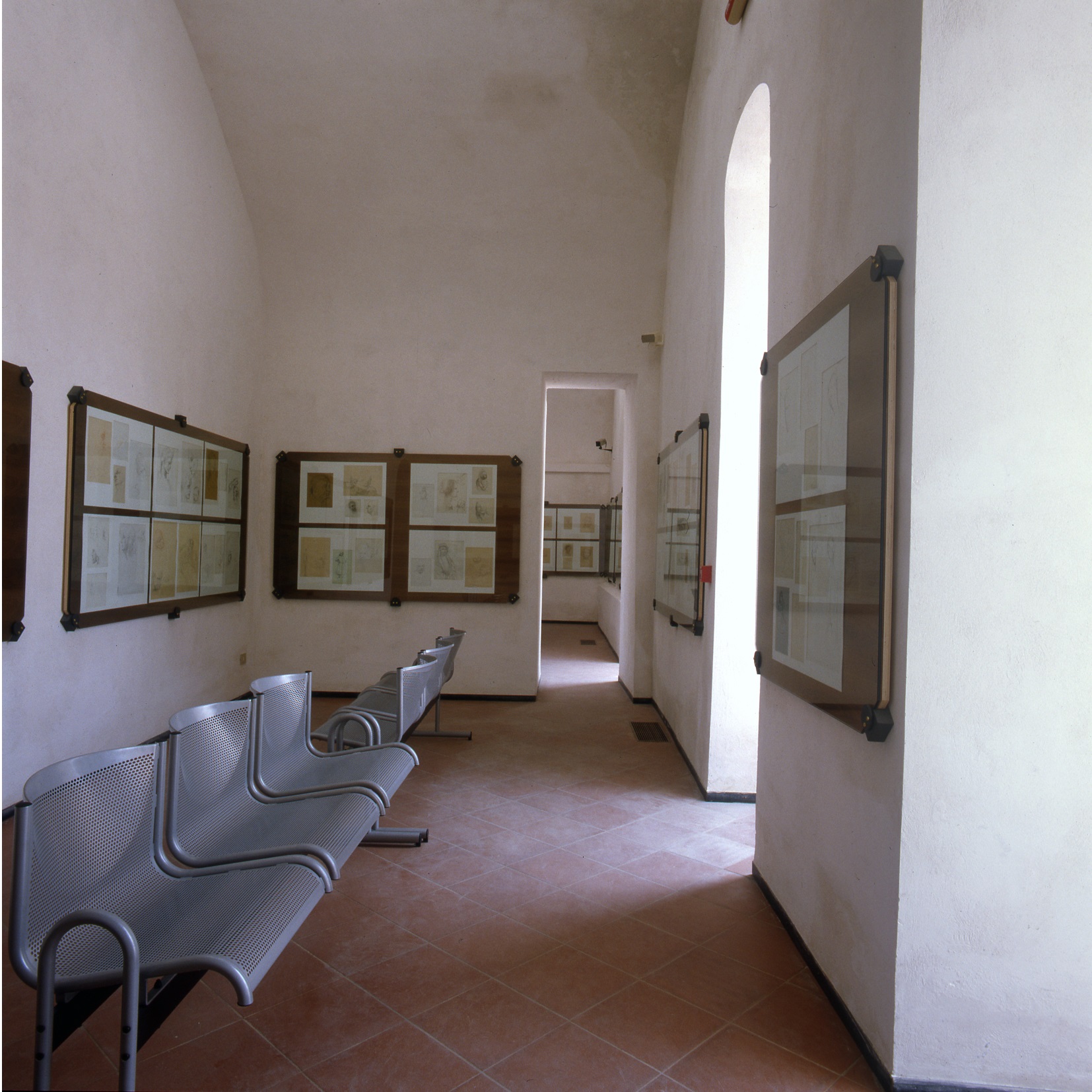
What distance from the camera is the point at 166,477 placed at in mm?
5547

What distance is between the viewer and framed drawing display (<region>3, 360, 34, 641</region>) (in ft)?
12.9

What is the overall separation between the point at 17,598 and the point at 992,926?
423 cm

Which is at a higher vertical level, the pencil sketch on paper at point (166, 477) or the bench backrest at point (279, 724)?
the pencil sketch on paper at point (166, 477)

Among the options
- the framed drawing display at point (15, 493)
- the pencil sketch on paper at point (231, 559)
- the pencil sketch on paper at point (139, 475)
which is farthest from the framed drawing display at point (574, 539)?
the framed drawing display at point (15, 493)

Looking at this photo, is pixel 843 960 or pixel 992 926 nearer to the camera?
pixel 992 926

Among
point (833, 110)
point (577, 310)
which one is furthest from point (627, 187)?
point (833, 110)

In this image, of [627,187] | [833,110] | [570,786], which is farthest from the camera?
[627,187]

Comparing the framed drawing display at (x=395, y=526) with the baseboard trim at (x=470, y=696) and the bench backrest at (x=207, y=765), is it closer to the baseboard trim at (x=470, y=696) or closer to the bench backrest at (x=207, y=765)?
the baseboard trim at (x=470, y=696)

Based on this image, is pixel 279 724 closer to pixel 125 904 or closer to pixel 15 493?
pixel 125 904

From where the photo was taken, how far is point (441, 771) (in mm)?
5016

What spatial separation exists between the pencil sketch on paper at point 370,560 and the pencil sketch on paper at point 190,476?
1554 mm

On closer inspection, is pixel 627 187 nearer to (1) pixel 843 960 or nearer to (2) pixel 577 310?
(2) pixel 577 310

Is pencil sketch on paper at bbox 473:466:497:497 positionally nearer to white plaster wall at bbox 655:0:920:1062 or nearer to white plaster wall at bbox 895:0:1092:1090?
white plaster wall at bbox 655:0:920:1062

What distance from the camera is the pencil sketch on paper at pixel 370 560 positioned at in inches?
288
